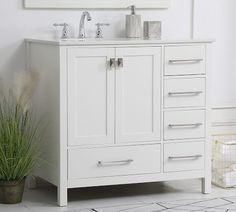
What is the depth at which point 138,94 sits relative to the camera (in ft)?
12.4

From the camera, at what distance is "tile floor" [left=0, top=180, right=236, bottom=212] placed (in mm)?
3645

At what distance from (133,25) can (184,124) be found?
2.23ft

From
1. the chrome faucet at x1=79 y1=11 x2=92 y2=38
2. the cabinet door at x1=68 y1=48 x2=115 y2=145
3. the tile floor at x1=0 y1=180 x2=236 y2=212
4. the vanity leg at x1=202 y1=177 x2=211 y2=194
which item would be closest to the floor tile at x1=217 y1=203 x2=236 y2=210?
the tile floor at x1=0 y1=180 x2=236 y2=212

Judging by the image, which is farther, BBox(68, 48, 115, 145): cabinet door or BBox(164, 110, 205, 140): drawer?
BBox(164, 110, 205, 140): drawer

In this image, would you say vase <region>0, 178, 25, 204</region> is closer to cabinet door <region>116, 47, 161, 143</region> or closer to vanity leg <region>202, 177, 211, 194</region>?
cabinet door <region>116, 47, 161, 143</region>

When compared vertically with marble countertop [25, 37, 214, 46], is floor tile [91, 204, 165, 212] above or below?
below

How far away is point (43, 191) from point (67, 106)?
2.12 feet

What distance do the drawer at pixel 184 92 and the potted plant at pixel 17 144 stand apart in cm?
72

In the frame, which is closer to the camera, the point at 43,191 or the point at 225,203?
the point at 225,203

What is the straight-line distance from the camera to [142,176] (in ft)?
12.6

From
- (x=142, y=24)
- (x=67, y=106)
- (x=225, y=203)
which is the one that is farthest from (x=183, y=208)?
(x=142, y=24)

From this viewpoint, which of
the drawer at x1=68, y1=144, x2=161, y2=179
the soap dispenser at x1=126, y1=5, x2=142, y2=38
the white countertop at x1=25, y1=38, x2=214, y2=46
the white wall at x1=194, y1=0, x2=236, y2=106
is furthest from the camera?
the white wall at x1=194, y1=0, x2=236, y2=106

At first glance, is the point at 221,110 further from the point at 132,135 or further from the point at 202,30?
the point at 132,135

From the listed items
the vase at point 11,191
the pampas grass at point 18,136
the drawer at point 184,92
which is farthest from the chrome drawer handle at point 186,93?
the vase at point 11,191
